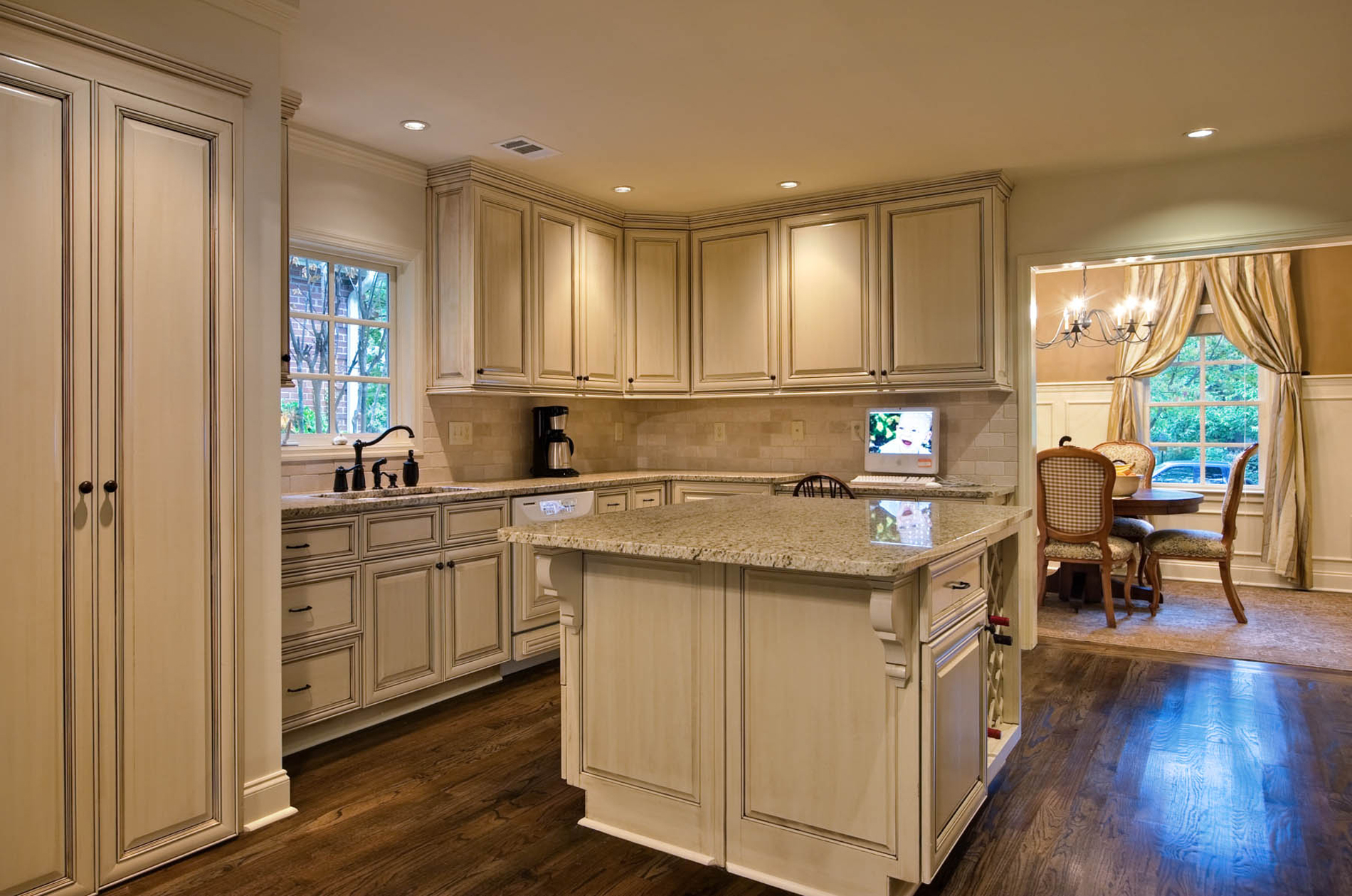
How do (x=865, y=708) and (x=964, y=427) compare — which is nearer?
(x=865, y=708)

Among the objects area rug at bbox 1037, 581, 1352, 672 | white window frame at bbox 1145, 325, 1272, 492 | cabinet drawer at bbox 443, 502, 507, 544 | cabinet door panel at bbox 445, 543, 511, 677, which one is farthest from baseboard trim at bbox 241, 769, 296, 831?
white window frame at bbox 1145, 325, 1272, 492

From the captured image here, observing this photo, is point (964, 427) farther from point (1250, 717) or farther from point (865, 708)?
point (865, 708)

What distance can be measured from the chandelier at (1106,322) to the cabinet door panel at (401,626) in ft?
15.3

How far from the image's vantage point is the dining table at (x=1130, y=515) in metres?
5.11

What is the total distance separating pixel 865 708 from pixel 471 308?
2.78 metres

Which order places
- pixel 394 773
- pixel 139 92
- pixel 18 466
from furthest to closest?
1. pixel 394 773
2. pixel 139 92
3. pixel 18 466

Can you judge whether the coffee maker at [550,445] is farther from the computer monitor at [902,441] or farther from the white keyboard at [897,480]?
the computer monitor at [902,441]

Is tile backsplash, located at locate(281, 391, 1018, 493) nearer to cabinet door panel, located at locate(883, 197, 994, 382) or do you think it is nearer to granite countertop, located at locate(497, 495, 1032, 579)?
cabinet door panel, located at locate(883, 197, 994, 382)

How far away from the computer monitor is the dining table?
56.6 inches

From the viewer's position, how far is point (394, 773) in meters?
2.84

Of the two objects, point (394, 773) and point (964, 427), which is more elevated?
point (964, 427)

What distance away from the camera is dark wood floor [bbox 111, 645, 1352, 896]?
213 centimetres

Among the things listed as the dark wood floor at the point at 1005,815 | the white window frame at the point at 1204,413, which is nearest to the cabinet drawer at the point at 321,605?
the dark wood floor at the point at 1005,815

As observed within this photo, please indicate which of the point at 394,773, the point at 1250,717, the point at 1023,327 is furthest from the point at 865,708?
the point at 1023,327
